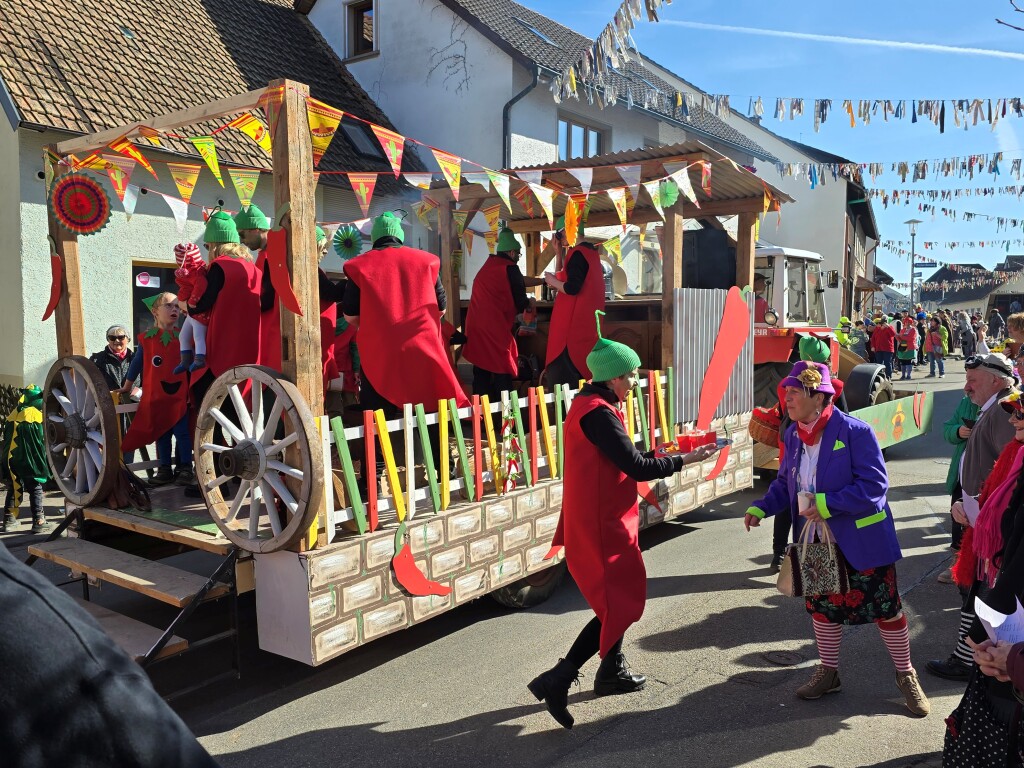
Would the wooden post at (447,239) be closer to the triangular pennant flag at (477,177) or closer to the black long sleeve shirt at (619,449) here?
the triangular pennant flag at (477,177)

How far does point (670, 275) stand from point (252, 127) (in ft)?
10.8

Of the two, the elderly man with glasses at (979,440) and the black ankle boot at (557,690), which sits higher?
the elderly man with glasses at (979,440)

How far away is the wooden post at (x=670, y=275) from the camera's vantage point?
20.6 ft

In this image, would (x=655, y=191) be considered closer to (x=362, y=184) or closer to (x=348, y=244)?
(x=362, y=184)

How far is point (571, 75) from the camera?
34.9 ft

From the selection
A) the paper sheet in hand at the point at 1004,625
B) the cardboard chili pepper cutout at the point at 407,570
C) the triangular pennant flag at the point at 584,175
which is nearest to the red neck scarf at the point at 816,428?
the paper sheet in hand at the point at 1004,625

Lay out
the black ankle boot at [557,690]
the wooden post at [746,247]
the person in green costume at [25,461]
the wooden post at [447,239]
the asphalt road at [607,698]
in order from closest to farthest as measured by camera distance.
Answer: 1. the asphalt road at [607,698]
2. the black ankle boot at [557,690]
3. the person in green costume at [25,461]
4. the wooden post at [746,247]
5. the wooden post at [447,239]

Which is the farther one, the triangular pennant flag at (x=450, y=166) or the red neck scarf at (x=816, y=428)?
the triangular pennant flag at (x=450, y=166)

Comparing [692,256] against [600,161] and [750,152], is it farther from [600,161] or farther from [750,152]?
[750,152]

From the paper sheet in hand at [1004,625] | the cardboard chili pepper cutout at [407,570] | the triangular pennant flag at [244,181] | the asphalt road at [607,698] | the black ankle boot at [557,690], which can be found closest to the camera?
the paper sheet in hand at [1004,625]

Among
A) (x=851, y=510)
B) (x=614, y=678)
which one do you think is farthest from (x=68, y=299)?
(x=851, y=510)

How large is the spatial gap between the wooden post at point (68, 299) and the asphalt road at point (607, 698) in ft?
6.69

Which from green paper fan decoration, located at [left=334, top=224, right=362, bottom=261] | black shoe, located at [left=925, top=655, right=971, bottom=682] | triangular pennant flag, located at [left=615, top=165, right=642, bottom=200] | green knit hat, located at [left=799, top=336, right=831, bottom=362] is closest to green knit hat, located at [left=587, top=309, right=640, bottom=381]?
black shoe, located at [left=925, top=655, right=971, bottom=682]

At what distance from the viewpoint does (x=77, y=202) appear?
5102 millimetres
